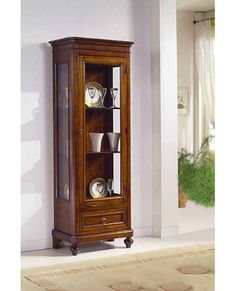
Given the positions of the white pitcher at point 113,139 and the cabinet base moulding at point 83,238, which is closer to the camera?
the cabinet base moulding at point 83,238

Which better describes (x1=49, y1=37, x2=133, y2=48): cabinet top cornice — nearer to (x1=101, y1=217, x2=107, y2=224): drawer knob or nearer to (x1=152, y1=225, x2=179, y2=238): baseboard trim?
(x1=101, y1=217, x2=107, y2=224): drawer knob

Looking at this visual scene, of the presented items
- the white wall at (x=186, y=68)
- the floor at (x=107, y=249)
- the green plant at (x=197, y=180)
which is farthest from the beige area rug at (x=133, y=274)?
the white wall at (x=186, y=68)

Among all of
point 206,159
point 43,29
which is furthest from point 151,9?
point 206,159

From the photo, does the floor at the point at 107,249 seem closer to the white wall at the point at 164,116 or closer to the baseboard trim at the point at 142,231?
the baseboard trim at the point at 142,231

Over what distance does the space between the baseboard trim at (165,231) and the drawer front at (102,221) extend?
2.06 ft

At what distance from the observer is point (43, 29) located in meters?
5.07

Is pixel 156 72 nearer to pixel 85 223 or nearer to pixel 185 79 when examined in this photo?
pixel 85 223

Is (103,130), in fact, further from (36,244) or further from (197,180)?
(197,180)

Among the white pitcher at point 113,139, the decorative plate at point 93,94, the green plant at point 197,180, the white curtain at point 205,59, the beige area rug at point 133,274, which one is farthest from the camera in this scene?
the white curtain at point 205,59

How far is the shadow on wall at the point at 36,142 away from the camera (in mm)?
5000

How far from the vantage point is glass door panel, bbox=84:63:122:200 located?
16.3ft

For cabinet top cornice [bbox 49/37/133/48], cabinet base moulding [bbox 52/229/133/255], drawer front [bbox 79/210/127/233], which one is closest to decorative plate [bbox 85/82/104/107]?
cabinet top cornice [bbox 49/37/133/48]

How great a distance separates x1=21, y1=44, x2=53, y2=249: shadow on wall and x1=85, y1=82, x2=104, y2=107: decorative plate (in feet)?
1.20
